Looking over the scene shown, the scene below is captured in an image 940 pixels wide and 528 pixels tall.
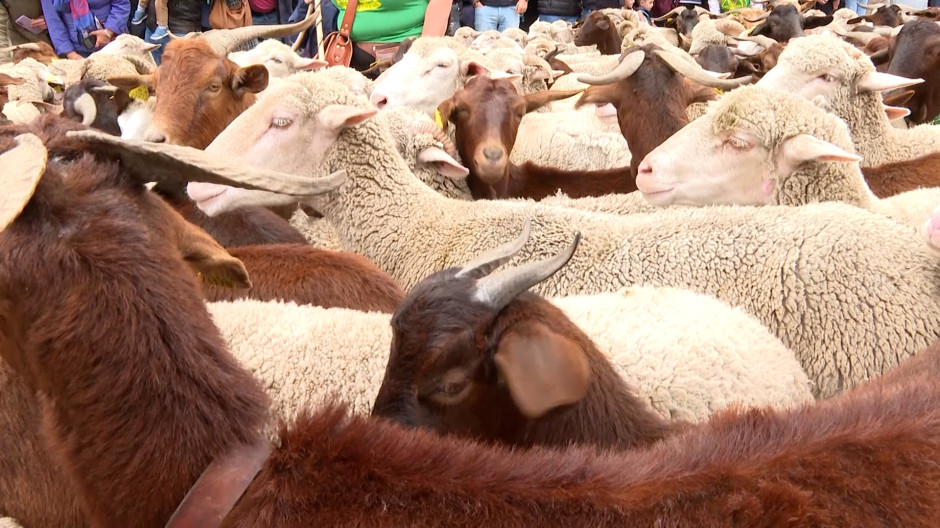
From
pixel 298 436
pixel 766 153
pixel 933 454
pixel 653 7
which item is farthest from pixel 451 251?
pixel 653 7

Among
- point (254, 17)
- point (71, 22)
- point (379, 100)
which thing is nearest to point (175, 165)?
point (379, 100)

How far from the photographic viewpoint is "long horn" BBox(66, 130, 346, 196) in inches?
70.7

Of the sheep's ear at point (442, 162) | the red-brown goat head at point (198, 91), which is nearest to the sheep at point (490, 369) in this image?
the sheep's ear at point (442, 162)

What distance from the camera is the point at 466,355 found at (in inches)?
87.7

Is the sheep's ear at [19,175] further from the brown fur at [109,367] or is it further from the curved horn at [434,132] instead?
the curved horn at [434,132]

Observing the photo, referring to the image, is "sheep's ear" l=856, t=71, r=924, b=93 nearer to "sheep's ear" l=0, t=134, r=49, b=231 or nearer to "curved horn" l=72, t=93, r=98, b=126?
"sheep's ear" l=0, t=134, r=49, b=231

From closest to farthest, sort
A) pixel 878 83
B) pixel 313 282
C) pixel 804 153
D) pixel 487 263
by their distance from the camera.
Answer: pixel 487 263 < pixel 313 282 < pixel 804 153 < pixel 878 83

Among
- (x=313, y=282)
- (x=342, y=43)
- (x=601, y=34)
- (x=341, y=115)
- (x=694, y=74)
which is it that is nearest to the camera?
(x=313, y=282)

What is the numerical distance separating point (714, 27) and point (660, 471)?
10168mm

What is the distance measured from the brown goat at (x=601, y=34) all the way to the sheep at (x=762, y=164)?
776 centimetres

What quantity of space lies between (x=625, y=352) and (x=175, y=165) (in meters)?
1.59

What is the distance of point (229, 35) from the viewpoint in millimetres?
5746

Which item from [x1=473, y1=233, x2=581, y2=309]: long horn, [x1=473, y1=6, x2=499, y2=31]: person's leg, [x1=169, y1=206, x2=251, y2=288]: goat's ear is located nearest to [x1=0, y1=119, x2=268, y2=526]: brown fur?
[x1=169, y1=206, x2=251, y2=288]: goat's ear

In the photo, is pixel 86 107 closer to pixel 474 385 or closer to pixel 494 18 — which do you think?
pixel 474 385
